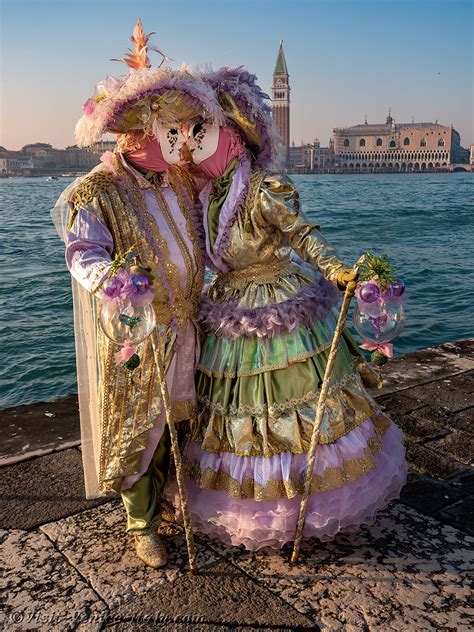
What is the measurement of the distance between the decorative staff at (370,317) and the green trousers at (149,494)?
22.3 inches

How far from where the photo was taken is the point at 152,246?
257 centimetres

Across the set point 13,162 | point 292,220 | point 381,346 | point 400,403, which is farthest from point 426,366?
point 13,162

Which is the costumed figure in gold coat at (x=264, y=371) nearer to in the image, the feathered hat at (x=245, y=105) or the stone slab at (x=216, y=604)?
the feathered hat at (x=245, y=105)

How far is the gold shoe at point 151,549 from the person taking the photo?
8.14 feet

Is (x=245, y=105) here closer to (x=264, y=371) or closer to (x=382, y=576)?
(x=264, y=371)

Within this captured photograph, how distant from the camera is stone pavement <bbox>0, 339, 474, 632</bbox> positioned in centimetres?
219

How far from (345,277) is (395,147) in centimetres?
13567

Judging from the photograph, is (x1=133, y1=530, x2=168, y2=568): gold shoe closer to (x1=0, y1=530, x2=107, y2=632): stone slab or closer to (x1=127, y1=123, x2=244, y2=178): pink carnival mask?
(x1=0, y1=530, x2=107, y2=632): stone slab

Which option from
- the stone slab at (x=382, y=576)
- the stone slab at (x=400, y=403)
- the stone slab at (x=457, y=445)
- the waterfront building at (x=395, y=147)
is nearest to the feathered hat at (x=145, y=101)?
the stone slab at (x=382, y=576)

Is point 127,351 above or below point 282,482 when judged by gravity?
above

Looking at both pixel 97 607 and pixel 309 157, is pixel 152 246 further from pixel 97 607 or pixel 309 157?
pixel 309 157

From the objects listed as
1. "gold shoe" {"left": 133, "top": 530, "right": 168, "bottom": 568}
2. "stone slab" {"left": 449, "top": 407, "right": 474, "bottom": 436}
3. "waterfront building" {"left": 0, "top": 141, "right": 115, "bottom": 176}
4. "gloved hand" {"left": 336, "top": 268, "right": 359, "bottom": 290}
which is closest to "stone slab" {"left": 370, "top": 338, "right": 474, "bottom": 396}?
"stone slab" {"left": 449, "top": 407, "right": 474, "bottom": 436}

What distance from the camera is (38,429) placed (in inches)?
151

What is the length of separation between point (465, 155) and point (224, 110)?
492ft
